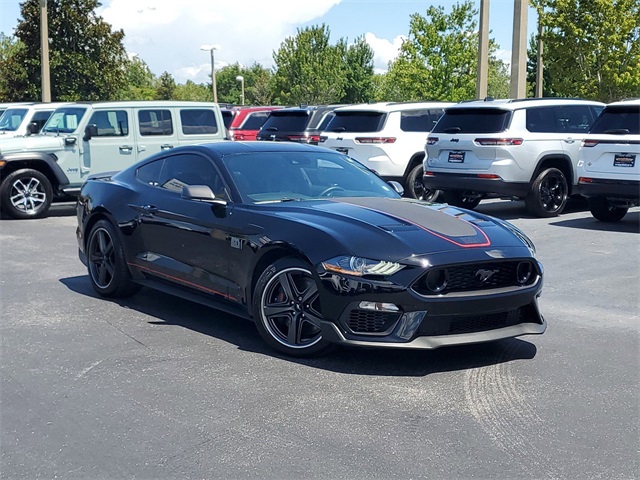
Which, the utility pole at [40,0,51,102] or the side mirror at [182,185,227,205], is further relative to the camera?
the utility pole at [40,0,51,102]

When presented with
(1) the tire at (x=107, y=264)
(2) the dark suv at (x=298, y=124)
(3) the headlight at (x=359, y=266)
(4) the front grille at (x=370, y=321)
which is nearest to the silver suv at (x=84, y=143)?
(2) the dark suv at (x=298, y=124)

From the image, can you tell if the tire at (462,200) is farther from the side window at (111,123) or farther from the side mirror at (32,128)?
the side mirror at (32,128)

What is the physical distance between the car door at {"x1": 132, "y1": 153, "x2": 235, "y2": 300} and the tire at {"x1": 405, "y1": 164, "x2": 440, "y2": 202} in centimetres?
849

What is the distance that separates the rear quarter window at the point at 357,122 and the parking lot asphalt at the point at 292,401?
8485 millimetres

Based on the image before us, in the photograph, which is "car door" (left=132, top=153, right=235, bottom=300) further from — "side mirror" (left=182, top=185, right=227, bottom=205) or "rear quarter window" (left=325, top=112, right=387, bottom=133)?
"rear quarter window" (left=325, top=112, right=387, bottom=133)

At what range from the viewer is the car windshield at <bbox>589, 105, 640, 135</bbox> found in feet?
41.2

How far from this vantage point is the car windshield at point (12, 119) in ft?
60.5

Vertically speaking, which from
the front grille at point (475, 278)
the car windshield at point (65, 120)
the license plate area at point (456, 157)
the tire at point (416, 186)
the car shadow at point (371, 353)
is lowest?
the car shadow at point (371, 353)

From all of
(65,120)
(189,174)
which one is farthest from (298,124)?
(189,174)

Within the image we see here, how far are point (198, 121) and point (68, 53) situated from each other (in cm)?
3080

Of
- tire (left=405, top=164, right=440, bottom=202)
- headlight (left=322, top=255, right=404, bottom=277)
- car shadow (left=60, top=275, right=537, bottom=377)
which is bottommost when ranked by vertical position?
car shadow (left=60, top=275, right=537, bottom=377)

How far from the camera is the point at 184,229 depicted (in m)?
6.87

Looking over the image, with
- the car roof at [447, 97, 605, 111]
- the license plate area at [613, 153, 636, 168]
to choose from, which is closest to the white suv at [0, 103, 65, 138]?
the car roof at [447, 97, 605, 111]

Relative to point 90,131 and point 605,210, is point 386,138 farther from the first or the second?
point 90,131
